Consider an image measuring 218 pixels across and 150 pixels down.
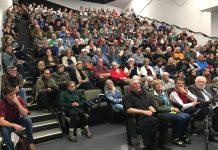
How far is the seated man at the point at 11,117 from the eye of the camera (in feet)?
9.61

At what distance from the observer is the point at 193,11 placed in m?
10.6

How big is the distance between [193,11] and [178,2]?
40.2 inches

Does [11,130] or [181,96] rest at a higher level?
[181,96]

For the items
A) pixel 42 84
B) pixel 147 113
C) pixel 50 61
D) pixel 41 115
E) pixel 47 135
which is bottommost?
pixel 47 135

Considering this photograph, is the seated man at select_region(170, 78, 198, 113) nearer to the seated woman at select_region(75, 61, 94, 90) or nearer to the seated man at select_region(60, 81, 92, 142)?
the seated man at select_region(60, 81, 92, 142)

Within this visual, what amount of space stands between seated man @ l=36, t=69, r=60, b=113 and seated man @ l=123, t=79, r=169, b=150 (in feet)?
4.75


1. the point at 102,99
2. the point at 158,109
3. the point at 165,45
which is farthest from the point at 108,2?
the point at 158,109

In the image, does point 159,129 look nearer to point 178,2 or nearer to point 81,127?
point 81,127

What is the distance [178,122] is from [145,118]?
56 centimetres

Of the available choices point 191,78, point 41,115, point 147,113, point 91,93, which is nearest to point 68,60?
point 91,93

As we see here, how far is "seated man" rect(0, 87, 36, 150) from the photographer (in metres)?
2.93

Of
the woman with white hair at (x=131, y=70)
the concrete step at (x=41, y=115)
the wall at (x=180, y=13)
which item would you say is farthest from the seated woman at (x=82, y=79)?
the wall at (x=180, y=13)

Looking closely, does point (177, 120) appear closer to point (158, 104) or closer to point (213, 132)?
point (158, 104)

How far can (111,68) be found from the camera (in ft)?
19.7
